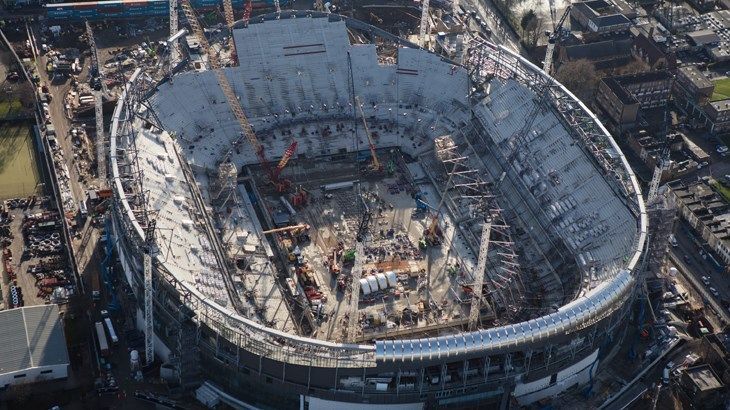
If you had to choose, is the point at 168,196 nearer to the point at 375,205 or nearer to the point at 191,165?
the point at 191,165

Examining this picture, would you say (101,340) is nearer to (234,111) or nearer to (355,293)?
(355,293)

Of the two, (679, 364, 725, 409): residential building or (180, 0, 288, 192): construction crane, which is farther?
(180, 0, 288, 192): construction crane

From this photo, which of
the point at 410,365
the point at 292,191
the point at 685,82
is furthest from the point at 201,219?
the point at 685,82

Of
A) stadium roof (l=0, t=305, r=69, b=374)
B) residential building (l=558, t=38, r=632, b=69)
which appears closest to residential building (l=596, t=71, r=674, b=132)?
residential building (l=558, t=38, r=632, b=69)

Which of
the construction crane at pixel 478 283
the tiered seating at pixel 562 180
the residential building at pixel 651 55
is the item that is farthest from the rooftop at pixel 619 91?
the construction crane at pixel 478 283

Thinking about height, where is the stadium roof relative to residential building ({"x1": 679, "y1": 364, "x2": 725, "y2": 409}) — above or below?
above

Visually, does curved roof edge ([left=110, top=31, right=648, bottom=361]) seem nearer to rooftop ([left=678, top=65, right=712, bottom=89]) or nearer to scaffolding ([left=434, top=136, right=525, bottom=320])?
scaffolding ([left=434, top=136, right=525, bottom=320])
